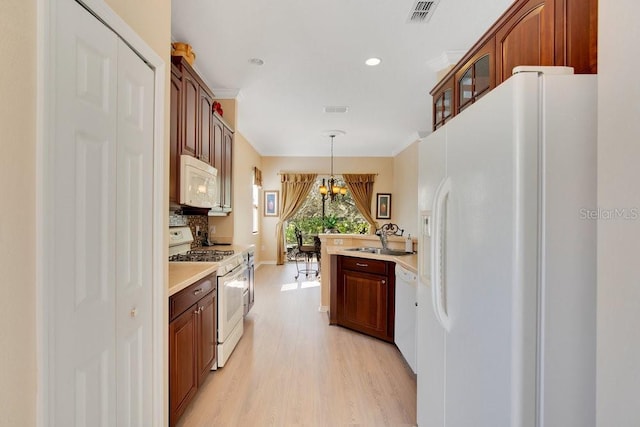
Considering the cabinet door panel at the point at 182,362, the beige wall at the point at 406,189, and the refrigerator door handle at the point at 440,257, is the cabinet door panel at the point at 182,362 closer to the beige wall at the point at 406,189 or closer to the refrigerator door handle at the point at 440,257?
the refrigerator door handle at the point at 440,257

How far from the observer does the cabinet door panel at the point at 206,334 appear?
6.81ft

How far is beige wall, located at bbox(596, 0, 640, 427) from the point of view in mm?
705

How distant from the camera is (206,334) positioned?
7.22 feet

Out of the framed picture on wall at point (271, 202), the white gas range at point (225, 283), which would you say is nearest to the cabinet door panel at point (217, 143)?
the white gas range at point (225, 283)

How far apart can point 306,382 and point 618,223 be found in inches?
87.9

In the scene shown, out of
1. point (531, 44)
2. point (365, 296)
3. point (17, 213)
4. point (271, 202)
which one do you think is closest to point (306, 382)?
point (365, 296)

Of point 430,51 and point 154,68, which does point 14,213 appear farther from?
point 430,51

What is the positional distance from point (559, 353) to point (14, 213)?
5.08 ft

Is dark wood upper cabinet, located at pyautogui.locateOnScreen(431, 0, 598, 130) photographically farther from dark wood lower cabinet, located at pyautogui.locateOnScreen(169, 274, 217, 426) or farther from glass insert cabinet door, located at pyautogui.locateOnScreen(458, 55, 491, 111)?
dark wood lower cabinet, located at pyautogui.locateOnScreen(169, 274, 217, 426)

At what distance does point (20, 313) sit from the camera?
2.53ft

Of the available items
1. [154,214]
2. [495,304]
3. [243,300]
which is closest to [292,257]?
[243,300]

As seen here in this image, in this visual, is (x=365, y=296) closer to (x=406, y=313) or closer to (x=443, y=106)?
(x=406, y=313)

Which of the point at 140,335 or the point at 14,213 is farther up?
the point at 14,213

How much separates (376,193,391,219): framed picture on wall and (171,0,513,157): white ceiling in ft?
10.5
